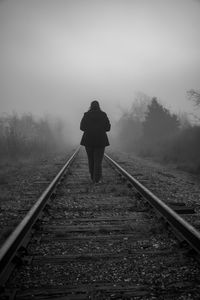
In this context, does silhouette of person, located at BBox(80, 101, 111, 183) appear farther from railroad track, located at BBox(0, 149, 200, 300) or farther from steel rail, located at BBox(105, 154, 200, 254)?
railroad track, located at BBox(0, 149, 200, 300)

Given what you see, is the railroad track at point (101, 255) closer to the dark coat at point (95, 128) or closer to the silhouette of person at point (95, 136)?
the silhouette of person at point (95, 136)

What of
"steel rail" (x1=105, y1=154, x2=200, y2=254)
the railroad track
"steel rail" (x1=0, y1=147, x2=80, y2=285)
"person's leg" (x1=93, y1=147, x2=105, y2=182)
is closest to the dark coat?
"person's leg" (x1=93, y1=147, x2=105, y2=182)

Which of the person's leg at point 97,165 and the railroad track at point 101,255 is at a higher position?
the person's leg at point 97,165

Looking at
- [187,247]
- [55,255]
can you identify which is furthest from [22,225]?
[187,247]

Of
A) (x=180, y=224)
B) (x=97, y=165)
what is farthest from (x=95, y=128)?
(x=180, y=224)

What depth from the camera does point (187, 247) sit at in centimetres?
283

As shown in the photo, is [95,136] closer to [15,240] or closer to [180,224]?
[180,224]

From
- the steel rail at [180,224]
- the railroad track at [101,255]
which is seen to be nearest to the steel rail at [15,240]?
the railroad track at [101,255]

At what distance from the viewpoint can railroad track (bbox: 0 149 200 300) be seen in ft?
6.95

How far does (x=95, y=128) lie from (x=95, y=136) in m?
0.24

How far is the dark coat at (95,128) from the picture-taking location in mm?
7703

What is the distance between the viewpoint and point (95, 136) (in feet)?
25.3

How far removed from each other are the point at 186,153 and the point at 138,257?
1351 cm

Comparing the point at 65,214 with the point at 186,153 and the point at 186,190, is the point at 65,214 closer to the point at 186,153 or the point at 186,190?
the point at 186,190
